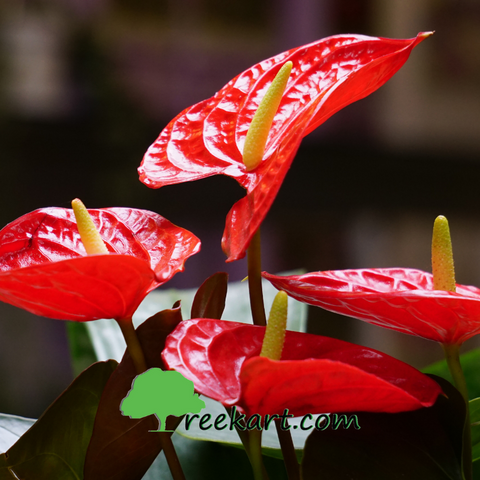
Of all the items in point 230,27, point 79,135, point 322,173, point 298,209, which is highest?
point 230,27

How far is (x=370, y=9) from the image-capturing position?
6.24 ft

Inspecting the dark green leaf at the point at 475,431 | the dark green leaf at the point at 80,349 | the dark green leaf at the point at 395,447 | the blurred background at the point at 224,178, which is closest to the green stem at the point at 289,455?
the dark green leaf at the point at 395,447

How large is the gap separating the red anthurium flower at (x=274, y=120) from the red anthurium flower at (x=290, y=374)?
0.16 feet

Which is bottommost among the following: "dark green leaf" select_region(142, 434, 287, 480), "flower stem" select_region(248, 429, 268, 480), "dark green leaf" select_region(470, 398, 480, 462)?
"dark green leaf" select_region(142, 434, 287, 480)

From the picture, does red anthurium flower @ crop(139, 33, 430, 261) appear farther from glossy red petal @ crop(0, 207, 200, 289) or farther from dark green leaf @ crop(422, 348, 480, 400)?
dark green leaf @ crop(422, 348, 480, 400)

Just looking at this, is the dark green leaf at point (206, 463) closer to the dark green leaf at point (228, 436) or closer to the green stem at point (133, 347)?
the dark green leaf at point (228, 436)

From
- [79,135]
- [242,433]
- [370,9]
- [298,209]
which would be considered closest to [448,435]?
[242,433]

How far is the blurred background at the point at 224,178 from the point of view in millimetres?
1643

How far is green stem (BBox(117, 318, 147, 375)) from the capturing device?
0.94 feet

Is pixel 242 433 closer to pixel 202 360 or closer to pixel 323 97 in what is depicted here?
pixel 202 360

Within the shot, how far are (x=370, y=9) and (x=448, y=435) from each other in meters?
1.90

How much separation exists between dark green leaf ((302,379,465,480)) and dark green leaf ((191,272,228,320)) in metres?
0.09

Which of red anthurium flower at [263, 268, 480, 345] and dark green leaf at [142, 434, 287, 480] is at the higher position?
red anthurium flower at [263, 268, 480, 345]

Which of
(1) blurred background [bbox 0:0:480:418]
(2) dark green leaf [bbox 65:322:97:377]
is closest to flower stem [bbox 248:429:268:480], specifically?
(2) dark green leaf [bbox 65:322:97:377]
